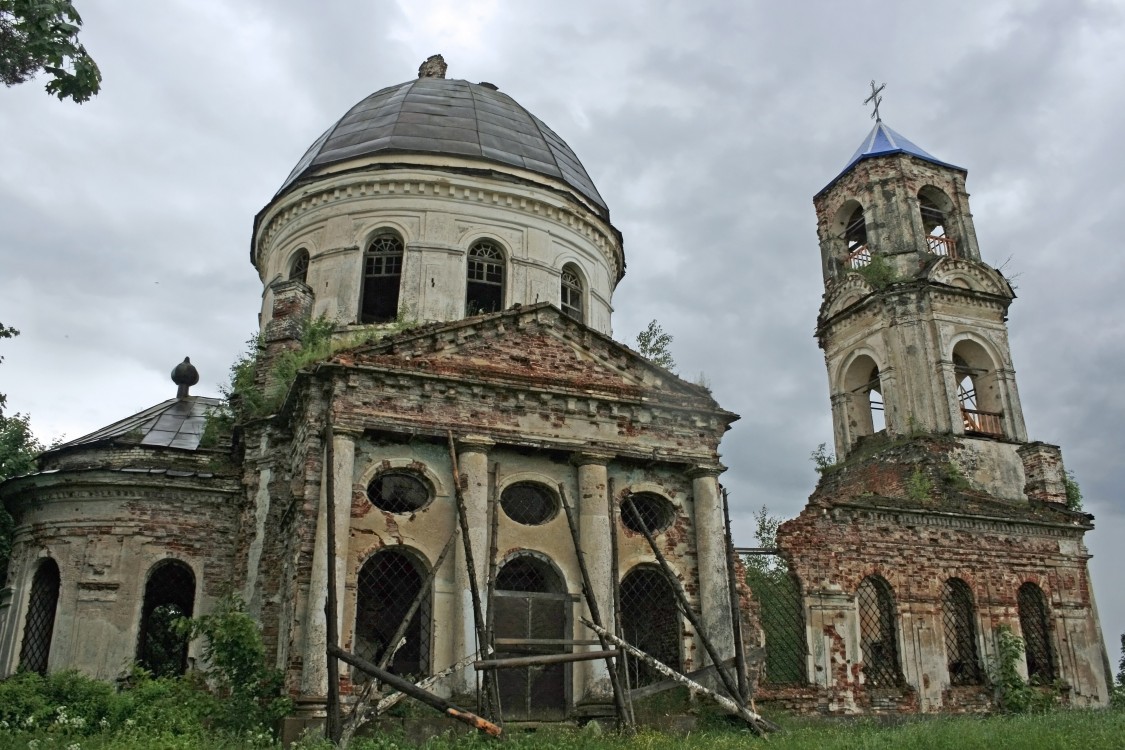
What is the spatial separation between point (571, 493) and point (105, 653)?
7.72 metres

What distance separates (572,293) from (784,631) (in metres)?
7.90

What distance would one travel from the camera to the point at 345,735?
9977 mm

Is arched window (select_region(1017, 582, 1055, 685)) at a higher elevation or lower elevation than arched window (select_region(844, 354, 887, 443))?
lower

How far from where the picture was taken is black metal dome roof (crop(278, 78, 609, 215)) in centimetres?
1955

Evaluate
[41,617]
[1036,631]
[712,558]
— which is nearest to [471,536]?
[712,558]

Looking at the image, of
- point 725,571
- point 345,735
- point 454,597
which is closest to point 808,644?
point 725,571

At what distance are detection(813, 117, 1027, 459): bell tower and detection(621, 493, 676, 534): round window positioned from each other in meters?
8.61

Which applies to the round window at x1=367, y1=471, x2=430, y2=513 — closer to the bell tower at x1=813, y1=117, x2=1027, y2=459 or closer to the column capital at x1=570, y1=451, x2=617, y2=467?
the column capital at x1=570, y1=451, x2=617, y2=467

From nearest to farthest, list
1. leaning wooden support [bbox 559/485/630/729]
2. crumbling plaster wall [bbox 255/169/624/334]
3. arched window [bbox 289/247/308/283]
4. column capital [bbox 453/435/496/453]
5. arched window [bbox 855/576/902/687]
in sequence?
leaning wooden support [bbox 559/485/630/729]
column capital [bbox 453/435/496/453]
arched window [bbox 855/576/902/687]
crumbling plaster wall [bbox 255/169/624/334]
arched window [bbox 289/247/308/283]

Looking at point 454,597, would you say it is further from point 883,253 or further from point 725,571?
point 883,253

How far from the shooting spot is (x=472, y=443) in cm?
1323

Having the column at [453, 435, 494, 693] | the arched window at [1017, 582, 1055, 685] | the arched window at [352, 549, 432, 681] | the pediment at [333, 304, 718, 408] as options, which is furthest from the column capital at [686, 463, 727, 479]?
the arched window at [1017, 582, 1055, 685]

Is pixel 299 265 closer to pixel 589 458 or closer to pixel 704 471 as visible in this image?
pixel 589 458

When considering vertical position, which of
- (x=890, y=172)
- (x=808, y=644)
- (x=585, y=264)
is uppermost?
(x=890, y=172)
